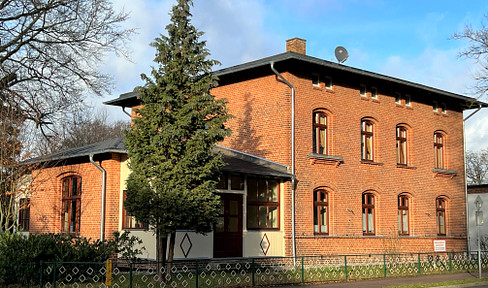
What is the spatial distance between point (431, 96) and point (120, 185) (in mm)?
16120

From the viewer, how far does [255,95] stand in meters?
23.5

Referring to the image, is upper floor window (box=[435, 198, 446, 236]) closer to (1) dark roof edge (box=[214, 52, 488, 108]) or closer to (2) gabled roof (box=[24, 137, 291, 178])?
(1) dark roof edge (box=[214, 52, 488, 108])

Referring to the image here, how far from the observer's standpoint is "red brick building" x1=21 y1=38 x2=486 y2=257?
21.0m

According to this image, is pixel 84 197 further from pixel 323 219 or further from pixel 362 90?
pixel 362 90

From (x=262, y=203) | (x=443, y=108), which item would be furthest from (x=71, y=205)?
(x=443, y=108)

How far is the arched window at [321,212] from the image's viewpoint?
74.9 feet

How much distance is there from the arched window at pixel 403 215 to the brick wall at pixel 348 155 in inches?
9.3

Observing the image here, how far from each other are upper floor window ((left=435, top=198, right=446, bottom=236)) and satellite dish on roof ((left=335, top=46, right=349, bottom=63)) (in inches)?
350

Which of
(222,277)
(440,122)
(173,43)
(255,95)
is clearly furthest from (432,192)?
(173,43)

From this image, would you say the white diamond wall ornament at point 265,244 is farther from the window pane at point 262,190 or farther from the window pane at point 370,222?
the window pane at point 370,222

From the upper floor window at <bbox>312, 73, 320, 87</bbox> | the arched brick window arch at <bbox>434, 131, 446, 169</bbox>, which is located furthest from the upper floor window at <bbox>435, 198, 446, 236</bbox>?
the upper floor window at <bbox>312, 73, 320, 87</bbox>

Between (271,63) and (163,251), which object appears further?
(271,63)

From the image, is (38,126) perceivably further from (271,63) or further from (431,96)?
(431,96)

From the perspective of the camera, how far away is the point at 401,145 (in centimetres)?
2711
